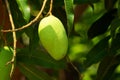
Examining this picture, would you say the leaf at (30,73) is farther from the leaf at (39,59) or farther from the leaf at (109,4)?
the leaf at (109,4)

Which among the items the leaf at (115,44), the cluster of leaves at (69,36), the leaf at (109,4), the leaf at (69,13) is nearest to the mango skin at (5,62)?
the cluster of leaves at (69,36)

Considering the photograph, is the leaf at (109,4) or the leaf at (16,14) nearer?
the leaf at (16,14)

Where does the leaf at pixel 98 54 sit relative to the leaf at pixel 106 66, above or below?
above

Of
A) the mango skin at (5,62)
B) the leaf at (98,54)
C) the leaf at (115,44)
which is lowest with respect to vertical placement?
the leaf at (98,54)

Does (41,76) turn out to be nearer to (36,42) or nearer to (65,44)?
(36,42)

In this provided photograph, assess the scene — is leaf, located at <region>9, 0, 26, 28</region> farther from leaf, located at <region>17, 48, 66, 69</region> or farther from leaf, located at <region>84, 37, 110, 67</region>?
leaf, located at <region>84, 37, 110, 67</region>
